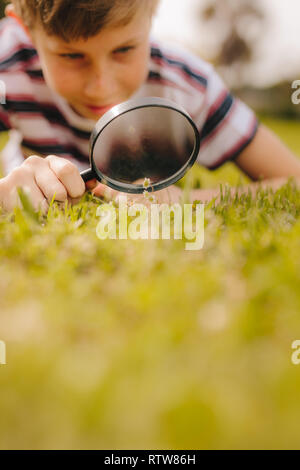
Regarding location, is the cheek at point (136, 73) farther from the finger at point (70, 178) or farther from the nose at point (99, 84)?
the finger at point (70, 178)

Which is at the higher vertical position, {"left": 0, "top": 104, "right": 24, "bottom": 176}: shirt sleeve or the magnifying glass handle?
{"left": 0, "top": 104, "right": 24, "bottom": 176}: shirt sleeve

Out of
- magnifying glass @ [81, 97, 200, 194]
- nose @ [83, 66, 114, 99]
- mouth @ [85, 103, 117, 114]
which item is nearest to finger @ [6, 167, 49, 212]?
magnifying glass @ [81, 97, 200, 194]

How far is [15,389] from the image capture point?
103 centimetres

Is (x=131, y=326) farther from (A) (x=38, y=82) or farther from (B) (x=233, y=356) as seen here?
(A) (x=38, y=82)

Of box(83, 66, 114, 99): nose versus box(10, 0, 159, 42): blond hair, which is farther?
box(83, 66, 114, 99): nose

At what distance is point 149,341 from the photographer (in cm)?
112

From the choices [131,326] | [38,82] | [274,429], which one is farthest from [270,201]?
[38,82]

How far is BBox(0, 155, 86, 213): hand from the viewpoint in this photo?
2164mm

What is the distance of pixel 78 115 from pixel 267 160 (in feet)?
4.71

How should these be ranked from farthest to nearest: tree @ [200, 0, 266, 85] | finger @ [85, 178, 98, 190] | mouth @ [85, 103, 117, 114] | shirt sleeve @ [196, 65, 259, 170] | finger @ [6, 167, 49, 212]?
1. tree @ [200, 0, 266, 85]
2. shirt sleeve @ [196, 65, 259, 170]
3. mouth @ [85, 103, 117, 114]
4. finger @ [85, 178, 98, 190]
5. finger @ [6, 167, 49, 212]

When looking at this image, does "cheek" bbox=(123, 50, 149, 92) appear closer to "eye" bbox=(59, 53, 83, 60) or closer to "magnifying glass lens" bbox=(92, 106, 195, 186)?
"eye" bbox=(59, 53, 83, 60)

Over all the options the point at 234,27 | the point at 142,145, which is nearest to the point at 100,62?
the point at 142,145

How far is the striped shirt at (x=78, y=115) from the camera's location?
11.2 feet

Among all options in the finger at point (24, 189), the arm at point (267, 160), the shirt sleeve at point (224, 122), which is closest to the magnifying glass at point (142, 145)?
the finger at point (24, 189)
